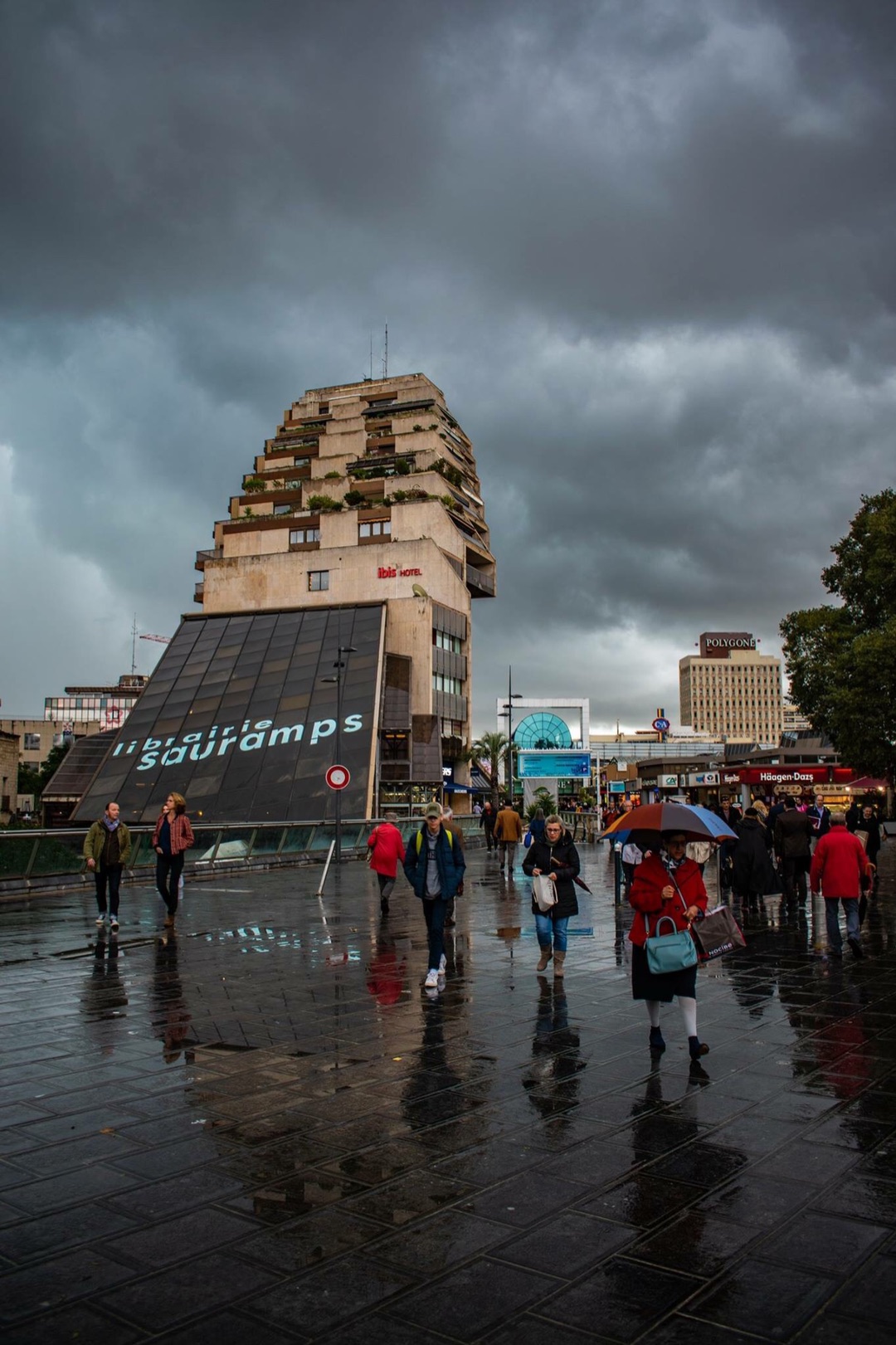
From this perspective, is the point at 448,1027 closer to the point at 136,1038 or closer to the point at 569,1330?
the point at 136,1038

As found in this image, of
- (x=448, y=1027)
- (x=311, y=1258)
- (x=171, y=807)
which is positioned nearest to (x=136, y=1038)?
(x=448, y=1027)

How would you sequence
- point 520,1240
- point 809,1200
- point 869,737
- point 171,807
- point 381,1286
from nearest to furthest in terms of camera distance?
point 381,1286 < point 520,1240 < point 809,1200 < point 171,807 < point 869,737

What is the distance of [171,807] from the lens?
45.9 feet

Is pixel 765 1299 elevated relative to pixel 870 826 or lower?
lower

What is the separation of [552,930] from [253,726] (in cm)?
4103

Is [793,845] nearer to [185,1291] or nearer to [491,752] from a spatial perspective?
[185,1291]

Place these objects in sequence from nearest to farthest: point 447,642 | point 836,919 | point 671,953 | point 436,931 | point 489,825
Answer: point 671,953 < point 436,931 < point 836,919 < point 489,825 < point 447,642

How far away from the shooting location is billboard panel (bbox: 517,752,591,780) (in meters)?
65.3

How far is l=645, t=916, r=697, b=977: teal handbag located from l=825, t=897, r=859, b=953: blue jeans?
196 inches

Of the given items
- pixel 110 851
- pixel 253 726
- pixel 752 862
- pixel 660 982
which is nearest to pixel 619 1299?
pixel 660 982

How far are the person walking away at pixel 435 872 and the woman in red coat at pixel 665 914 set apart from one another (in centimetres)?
274

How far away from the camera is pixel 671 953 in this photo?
6.60m

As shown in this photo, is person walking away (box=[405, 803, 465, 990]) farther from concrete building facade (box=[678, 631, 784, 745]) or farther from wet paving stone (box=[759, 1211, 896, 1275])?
concrete building facade (box=[678, 631, 784, 745])

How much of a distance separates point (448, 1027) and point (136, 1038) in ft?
7.54
